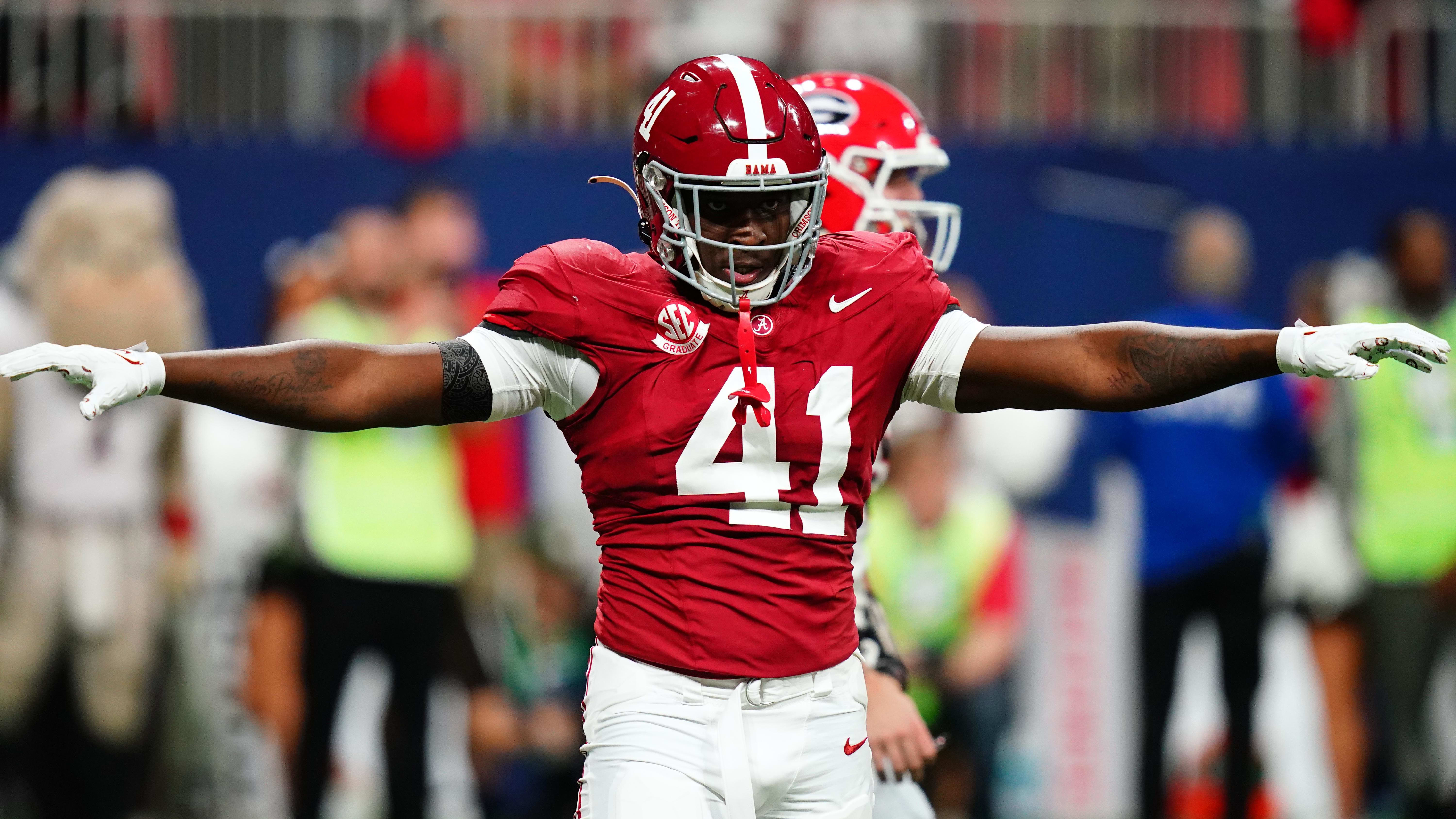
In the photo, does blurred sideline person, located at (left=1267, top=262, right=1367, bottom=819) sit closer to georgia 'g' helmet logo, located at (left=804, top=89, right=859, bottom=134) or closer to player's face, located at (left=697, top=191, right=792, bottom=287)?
georgia 'g' helmet logo, located at (left=804, top=89, right=859, bottom=134)

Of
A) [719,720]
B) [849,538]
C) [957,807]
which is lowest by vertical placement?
[957,807]

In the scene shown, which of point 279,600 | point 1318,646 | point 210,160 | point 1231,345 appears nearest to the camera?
point 1231,345

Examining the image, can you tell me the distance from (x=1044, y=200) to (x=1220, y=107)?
1.05m

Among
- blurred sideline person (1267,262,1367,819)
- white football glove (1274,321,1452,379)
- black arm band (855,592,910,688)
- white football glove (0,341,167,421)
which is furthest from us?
blurred sideline person (1267,262,1367,819)

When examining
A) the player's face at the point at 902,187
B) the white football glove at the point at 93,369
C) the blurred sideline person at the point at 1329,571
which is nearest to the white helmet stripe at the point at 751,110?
the player's face at the point at 902,187

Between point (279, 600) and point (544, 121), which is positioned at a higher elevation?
point (544, 121)

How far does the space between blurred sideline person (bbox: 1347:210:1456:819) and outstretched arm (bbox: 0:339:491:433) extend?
5.27 metres

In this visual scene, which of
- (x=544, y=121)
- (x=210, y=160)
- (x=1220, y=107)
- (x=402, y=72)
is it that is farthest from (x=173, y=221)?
(x=1220, y=107)

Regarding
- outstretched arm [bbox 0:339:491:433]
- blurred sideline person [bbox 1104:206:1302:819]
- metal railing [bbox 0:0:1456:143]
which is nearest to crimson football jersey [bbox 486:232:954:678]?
outstretched arm [bbox 0:339:491:433]

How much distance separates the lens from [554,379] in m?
3.22

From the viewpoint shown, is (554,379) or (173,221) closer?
(554,379)

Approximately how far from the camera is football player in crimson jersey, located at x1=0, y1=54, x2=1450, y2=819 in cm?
312

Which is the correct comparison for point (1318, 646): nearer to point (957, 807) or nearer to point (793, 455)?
point (957, 807)

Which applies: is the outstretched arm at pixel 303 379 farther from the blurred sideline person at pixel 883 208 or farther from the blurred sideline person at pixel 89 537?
the blurred sideline person at pixel 89 537
